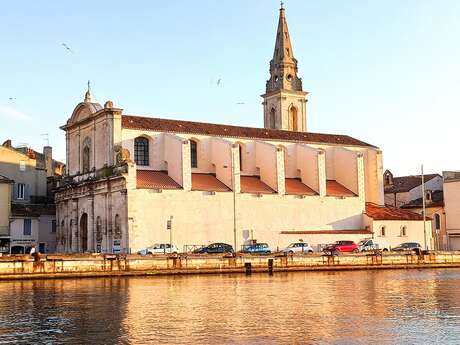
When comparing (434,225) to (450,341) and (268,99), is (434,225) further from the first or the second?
(450,341)

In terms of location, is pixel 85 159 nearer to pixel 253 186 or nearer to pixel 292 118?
pixel 253 186

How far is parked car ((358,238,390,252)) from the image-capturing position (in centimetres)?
6669

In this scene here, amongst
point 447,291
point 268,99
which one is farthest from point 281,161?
point 447,291

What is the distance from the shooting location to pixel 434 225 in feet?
266

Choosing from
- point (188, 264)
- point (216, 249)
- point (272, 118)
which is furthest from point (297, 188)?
point (272, 118)

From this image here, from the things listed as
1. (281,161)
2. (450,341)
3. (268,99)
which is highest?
(268,99)

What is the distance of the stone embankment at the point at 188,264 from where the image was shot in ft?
150

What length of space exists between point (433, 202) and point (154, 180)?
36.6m

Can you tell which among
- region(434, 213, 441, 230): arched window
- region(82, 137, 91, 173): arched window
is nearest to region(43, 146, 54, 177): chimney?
region(82, 137, 91, 173): arched window

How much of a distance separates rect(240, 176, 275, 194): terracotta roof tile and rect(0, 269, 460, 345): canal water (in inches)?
1040

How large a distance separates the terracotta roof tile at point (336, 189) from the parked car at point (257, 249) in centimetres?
1364

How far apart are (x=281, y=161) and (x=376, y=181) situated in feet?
49.5

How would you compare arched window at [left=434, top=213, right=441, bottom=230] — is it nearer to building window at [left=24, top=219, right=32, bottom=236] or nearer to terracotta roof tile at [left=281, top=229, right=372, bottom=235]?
terracotta roof tile at [left=281, top=229, right=372, bottom=235]

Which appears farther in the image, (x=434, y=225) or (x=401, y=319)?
(x=434, y=225)
